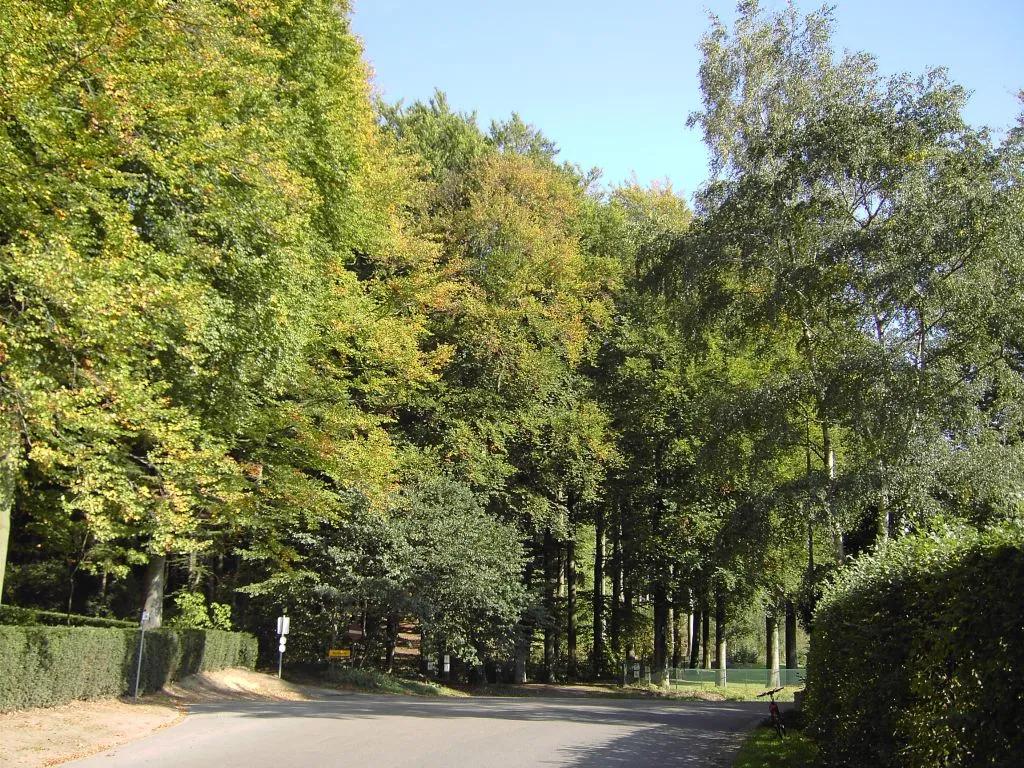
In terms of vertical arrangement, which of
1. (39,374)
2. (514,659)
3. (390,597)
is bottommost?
(514,659)

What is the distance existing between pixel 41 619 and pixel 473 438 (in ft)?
46.7

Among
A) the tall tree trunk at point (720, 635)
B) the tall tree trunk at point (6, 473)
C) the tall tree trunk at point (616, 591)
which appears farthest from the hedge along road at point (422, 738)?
the tall tree trunk at point (616, 591)

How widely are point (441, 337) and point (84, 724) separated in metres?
20.7

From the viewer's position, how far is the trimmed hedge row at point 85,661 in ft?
44.7

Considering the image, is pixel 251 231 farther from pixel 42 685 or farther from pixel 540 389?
pixel 540 389

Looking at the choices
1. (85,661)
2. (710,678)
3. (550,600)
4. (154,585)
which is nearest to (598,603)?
(550,600)

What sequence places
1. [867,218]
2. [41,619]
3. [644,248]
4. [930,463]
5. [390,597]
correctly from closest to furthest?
[930,463] < [867,218] < [644,248] < [41,619] < [390,597]

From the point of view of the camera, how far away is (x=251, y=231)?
16969 mm

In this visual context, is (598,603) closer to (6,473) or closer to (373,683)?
(373,683)

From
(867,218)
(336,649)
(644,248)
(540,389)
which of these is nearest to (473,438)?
(540,389)

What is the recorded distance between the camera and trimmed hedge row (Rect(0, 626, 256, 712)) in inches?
537

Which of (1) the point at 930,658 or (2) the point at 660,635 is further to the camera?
(2) the point at 660,635

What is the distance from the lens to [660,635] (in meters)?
37.6

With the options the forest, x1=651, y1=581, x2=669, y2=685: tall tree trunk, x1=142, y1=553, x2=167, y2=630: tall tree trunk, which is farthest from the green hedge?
x1=651, y1=581, x2=669, y2=685: tall tree trunk
